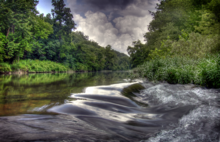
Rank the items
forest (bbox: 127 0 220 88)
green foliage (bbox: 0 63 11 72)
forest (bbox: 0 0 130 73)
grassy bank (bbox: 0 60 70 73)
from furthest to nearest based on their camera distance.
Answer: forest (bbox: 0 0 130 73), grassy bank (bbox: 0 60 70 73), green foliage (bbox: 0 63 11 72), forest (bbox: 127 0 220 88)

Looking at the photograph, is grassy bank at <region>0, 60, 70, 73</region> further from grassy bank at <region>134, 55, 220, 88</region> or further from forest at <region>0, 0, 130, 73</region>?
grassy bank at <region>134, 55, 220, 88</region>

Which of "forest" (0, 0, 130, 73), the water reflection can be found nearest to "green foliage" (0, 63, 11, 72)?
"forest" (0, 0, 130, 73)

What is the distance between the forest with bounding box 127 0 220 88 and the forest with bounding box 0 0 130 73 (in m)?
20.0

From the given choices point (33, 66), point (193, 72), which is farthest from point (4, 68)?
point (193, 72)

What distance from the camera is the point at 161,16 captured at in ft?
90.6

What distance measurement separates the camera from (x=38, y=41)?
38375 mm

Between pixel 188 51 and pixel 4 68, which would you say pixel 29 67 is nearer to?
pixel 4 68

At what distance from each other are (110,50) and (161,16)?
55.1 m

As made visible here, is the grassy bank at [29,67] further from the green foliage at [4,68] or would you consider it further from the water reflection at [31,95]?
the water reflection at [31,95]

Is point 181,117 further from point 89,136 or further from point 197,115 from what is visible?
point 89,136

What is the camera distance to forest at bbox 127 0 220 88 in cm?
597

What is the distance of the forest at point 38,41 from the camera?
73.6ft

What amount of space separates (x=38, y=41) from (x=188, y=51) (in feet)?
122

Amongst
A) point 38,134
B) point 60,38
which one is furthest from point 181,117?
point 60,38
